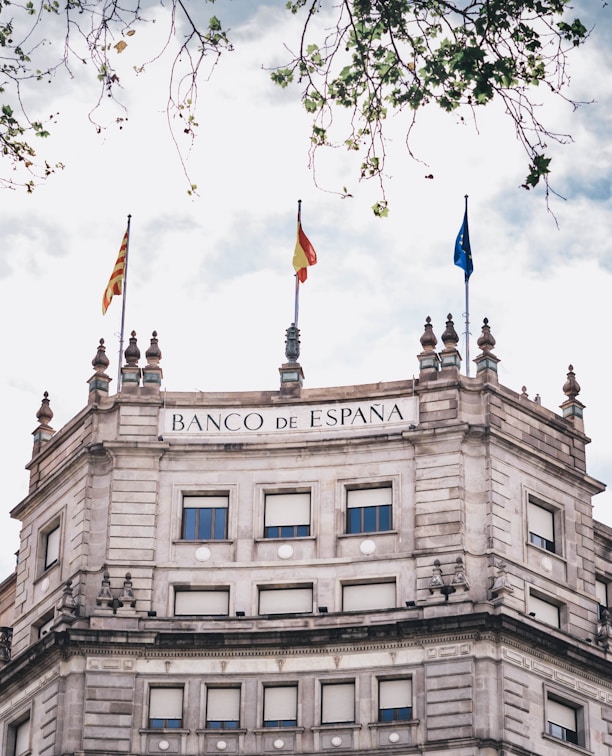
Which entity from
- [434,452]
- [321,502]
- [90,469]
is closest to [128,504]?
[90,469]

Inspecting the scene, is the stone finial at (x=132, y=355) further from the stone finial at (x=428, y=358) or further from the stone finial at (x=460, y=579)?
the stone finial at (x=460, y=579)

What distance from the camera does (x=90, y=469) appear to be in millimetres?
71375

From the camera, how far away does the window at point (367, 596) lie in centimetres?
6800

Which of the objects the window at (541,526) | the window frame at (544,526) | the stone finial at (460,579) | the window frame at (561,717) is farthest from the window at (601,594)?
the stone finial at (460,579)

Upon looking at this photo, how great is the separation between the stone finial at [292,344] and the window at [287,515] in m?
5.99

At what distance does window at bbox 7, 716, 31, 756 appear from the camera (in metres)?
69.1

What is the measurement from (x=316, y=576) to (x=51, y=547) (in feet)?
38.2

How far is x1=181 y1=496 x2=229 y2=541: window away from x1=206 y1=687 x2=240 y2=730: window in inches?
239

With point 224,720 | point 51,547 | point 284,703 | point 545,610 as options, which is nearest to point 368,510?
point 545,610

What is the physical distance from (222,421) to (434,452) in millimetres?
8541

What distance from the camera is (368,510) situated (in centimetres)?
6975

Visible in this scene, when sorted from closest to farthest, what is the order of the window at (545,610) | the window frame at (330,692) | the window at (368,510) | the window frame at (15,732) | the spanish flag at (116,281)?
the window frame at (330,692), the window at (545,610), the window at (368,510), the window frame at (15,732), the spanish flag at (116,281)

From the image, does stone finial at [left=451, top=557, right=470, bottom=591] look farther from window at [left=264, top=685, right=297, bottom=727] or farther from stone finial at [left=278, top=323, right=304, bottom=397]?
stone finial at [left=278, top=323, right=304, bottom=397]

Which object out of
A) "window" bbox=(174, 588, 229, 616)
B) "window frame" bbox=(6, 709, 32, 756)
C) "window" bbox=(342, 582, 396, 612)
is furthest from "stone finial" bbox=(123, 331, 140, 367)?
"window frame" bbox=(6, 709, 32, 756)
